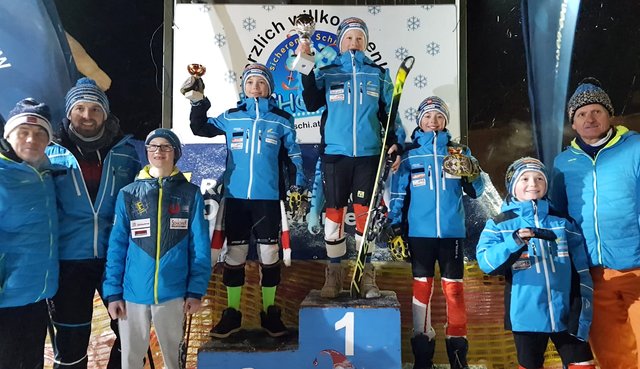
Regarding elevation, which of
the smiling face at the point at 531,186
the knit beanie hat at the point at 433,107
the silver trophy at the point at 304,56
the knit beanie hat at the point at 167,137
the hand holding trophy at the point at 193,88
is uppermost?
the silver trophy at the point at 304,56

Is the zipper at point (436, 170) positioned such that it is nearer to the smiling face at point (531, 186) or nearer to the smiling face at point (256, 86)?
the smiling face at point (531, 186)

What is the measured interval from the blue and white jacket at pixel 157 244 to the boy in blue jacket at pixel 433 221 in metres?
1.23

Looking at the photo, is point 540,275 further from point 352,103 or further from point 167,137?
point 167,137

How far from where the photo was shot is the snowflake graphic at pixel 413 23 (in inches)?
155

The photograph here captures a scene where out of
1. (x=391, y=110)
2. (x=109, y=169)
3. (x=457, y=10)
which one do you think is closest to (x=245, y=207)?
(x=109, y=169)

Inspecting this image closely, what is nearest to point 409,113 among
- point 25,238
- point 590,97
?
point 590,97

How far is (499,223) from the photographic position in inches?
105

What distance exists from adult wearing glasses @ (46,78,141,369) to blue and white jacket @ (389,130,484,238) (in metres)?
1.69

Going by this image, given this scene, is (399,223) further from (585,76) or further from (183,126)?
(585,76)

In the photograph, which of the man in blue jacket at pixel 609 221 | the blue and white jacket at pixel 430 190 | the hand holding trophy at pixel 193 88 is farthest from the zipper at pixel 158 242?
the man in blue jacket at pixel 609 221

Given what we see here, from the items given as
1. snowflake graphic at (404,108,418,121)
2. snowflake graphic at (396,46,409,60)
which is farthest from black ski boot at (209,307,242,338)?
snowflake graphic at (396,46,409,60)

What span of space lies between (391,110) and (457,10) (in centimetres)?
138

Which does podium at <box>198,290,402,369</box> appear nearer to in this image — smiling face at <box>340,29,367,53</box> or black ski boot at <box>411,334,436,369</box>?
black ski boot at <box>411,334,436,369</box>

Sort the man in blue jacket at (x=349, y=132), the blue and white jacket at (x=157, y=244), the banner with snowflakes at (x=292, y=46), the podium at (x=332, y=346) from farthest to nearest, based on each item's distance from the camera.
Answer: the banner with snowflakes at (x=292, y=46) → the man in blue jacket at (x=349, y=132) → the podium at (x=332, y=346) → the blue and white jacket at (x=157, y=244)
